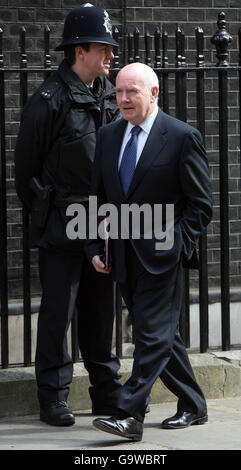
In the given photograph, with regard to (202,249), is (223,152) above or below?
above

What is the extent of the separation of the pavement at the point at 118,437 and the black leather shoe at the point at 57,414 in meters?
0.04

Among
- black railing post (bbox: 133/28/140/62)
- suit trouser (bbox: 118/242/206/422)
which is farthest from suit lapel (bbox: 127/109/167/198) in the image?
black railing post (bbox: 133/28/140/62)

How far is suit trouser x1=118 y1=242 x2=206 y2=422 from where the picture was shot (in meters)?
5.76

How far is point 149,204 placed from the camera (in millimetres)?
5832

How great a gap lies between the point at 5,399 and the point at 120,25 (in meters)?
4.14

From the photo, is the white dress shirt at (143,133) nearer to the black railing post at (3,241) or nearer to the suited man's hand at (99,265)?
the suited man's hand at (99,265)

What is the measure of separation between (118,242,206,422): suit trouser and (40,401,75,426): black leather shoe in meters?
0.68

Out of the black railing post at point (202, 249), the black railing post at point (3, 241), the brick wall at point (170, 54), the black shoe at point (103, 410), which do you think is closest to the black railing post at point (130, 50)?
the black railing post at point (202, 249)

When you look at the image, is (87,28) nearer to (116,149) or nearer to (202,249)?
(116,149)

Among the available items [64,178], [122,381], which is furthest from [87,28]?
[122,381]

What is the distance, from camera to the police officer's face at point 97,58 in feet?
20.9

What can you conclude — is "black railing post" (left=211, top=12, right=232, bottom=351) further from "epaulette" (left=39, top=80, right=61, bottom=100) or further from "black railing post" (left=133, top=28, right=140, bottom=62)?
"epaulette" (left=39, top=80, right=61, bottom=100)

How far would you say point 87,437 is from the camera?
19.9ft

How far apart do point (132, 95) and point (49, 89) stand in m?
0.67
